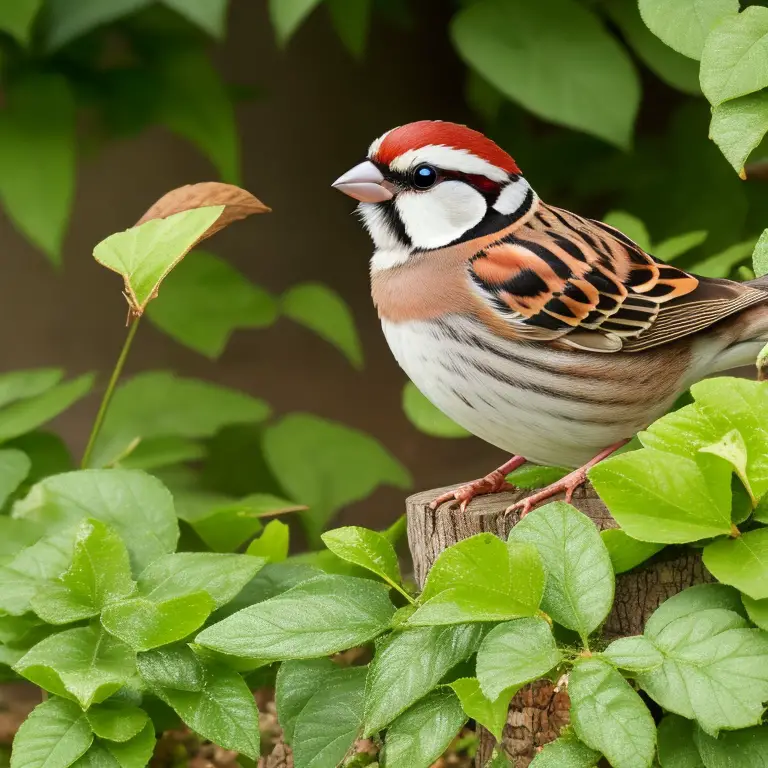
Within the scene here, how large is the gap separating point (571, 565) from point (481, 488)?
373mm

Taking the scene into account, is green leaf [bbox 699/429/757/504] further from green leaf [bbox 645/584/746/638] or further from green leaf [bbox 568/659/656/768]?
green leaf [bbox 568/659/656/768]

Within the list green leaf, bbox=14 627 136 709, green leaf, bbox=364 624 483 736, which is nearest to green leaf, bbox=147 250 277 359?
green leaf, bbox=14 627 136 709

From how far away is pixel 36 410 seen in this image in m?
1.69

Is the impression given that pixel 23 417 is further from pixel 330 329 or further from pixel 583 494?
pixel 583 494

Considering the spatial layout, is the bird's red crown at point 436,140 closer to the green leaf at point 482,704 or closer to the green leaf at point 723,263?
the green leaf at point 723,263

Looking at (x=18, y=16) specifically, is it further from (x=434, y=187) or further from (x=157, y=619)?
(x=157, y=619)

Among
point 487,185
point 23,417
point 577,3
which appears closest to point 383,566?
point 487,185

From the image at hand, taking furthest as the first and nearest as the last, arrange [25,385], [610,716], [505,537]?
[25,385] < [505,537] < [610,716]

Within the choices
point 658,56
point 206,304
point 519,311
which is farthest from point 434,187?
point 206,304

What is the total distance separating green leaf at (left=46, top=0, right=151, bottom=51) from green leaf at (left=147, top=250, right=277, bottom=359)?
18.5 inches

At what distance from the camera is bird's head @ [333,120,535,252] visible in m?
1.32

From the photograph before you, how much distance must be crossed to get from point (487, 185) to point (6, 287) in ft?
6.12

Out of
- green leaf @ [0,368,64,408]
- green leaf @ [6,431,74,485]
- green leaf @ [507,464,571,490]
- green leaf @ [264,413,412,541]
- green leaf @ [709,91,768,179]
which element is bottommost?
green leaf @ [264,413,412,541]

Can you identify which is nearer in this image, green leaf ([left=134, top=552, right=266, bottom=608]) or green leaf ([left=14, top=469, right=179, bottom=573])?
green leaf ([left=134, top=552, right=266, bottom=608])
